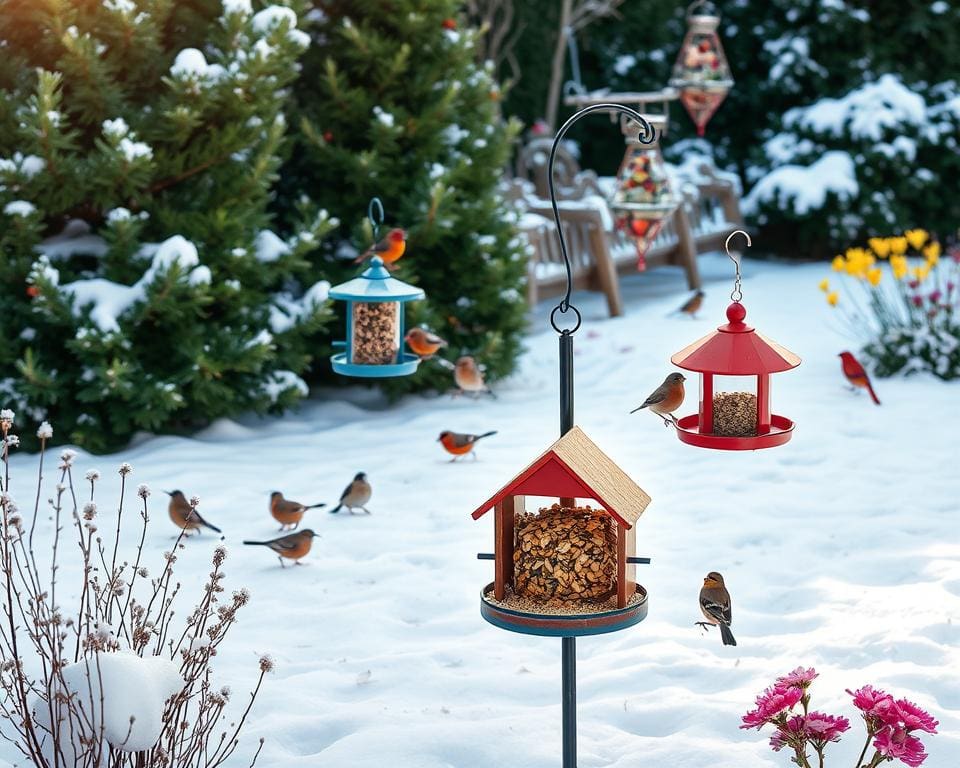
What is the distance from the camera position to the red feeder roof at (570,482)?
2.85 meters

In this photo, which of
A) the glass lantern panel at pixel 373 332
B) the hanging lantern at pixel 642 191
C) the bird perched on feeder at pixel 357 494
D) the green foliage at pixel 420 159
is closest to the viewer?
the glass lantern panel at pixel 373 332

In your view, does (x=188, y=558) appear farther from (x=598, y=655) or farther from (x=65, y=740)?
(x=65, y=740)

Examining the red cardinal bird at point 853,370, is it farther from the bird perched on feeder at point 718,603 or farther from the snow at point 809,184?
the snow at point 809,184

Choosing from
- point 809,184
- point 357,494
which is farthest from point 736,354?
point 809,184

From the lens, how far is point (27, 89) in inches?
277

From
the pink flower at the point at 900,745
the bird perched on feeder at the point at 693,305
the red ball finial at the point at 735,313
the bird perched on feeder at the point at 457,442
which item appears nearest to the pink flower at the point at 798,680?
the pink flower at the point at 900,745

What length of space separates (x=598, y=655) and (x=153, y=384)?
341 cm

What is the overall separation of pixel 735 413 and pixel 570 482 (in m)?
1.01

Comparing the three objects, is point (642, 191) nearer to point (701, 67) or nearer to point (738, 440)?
point (701, 67)

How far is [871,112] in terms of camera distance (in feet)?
42.2

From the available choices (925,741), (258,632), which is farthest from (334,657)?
(925,741)

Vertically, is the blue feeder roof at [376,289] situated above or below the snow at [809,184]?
below

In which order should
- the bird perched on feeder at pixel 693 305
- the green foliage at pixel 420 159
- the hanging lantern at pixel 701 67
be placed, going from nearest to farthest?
the green foliage at pixel 420 159
the bird perched on feeder at pixel 693 305
the hanging lantern at pixel 701 67

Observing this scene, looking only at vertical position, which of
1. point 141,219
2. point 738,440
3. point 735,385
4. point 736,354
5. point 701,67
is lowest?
point 738,440
